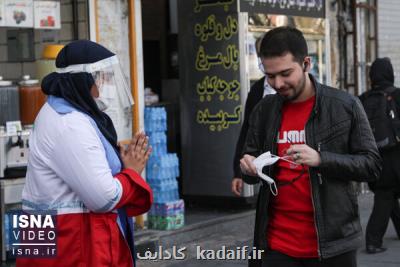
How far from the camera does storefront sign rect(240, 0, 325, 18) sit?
378 inches

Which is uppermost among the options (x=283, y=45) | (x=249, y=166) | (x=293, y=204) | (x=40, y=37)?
(x=40, y=37)

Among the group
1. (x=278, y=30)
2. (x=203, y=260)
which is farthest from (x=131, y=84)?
(x=278, y=30)

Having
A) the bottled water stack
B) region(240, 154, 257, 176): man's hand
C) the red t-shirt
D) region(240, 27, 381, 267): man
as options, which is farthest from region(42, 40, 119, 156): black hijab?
the bottled water stack

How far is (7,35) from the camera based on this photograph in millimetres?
7289

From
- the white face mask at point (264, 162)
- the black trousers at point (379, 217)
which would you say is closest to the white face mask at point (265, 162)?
the white face mask at point (264, 162)

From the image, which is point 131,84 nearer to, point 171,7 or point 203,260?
point 203,260

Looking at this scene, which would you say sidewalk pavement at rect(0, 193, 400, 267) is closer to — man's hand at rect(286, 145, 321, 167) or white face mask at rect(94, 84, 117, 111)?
white face mask at rect(94, 84, 117, 111)

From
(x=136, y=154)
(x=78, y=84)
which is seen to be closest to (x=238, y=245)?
(x=136, y=154)

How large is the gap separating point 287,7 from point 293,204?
6.91m

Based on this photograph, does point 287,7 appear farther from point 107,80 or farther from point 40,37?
point 107,80

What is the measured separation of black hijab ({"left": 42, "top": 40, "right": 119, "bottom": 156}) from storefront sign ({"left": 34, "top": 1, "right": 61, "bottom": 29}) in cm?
407

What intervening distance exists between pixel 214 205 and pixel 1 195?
369cm

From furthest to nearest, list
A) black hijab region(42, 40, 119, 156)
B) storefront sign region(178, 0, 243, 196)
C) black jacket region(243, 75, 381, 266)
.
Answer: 1. storefront sign region(178, 0, 243, 196)
2. black jacket region(243, 75, 381, 266)
3. black hijab region(42, 40, 119, 156)

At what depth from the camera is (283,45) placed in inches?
144
